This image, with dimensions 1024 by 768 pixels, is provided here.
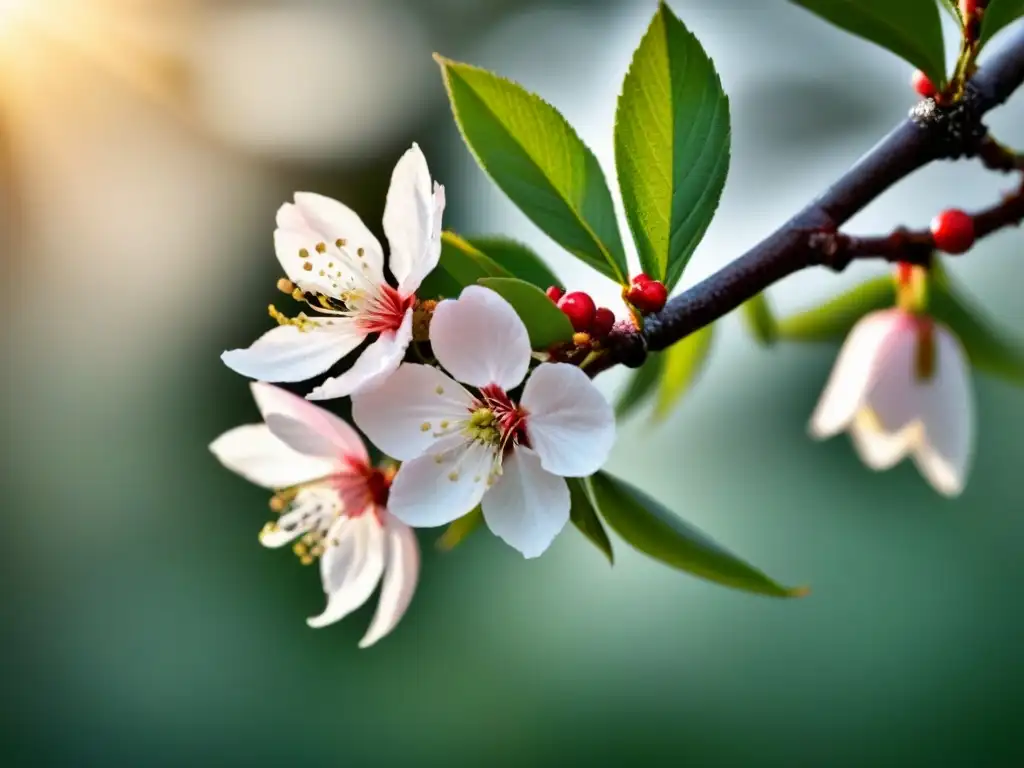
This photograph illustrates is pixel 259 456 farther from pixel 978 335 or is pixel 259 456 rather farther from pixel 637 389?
pixel 978 335

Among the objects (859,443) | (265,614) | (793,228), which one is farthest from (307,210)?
(265,614)

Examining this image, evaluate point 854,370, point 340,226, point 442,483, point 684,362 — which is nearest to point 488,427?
point 442,483

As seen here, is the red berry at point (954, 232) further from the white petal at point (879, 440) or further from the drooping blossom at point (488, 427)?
the white petal at point (879, 440)

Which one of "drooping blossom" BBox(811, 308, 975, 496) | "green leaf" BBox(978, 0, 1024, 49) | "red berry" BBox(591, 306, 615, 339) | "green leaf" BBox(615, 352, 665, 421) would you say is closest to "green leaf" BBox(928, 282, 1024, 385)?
"drooping blossom" BBox(811, 308, 975, 496)

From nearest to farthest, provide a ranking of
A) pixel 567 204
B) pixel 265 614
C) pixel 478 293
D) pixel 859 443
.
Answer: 1. pixel 478 293
2. pixel 567 204
3. pixel 859 443
4. pixel 265 614

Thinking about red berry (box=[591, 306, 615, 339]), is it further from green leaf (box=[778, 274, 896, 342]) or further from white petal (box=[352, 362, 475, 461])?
green leaf (box=[778, 274, 896, 342])

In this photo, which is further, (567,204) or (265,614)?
(265,614)

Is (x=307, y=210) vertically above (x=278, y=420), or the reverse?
(x=307, y=210)

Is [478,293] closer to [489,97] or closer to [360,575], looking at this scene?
[489,97]
